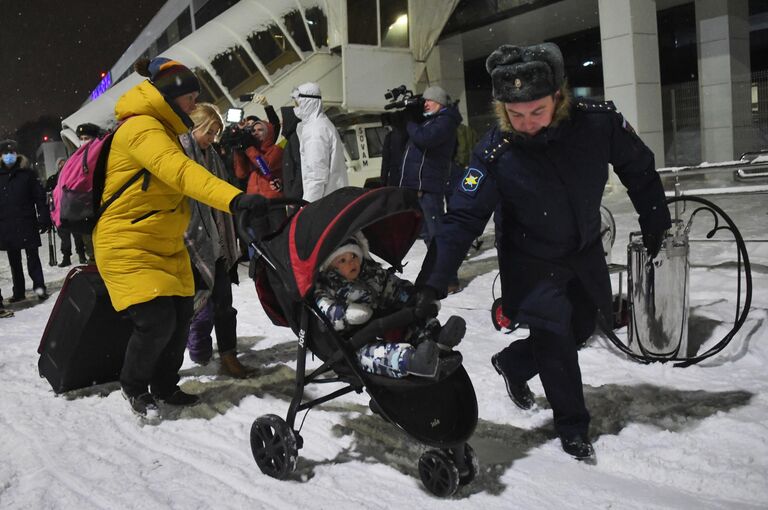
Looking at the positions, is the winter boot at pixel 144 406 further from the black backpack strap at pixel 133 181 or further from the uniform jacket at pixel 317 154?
the uniform jacket at pixel 317 154

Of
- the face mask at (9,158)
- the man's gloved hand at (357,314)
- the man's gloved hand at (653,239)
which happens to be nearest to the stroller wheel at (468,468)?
the man's gloved hand at (357,314)

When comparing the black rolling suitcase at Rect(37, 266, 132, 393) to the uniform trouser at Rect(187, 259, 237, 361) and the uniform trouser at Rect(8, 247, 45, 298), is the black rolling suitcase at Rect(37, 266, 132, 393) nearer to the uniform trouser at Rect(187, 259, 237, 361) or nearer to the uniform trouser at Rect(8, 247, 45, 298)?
the uniform trouser at Rect(187, 259, 237, 361)

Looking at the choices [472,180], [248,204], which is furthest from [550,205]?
[248,204]

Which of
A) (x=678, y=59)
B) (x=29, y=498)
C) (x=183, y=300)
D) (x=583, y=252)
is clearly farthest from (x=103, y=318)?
(x=678, y=59)

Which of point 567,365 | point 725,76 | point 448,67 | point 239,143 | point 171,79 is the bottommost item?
point 567,365

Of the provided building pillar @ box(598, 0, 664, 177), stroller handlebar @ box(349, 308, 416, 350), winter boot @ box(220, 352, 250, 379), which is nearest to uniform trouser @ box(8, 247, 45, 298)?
winter boot @ box(220, 352, 250, 379)

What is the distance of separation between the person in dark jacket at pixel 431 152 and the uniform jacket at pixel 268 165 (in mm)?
1318

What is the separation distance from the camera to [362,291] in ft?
10.3

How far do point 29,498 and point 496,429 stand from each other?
2.31 metres

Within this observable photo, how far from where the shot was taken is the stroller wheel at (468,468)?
298cm

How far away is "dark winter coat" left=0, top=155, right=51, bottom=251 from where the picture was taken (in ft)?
27.3

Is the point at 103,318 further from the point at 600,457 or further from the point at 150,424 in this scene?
the point at 600,457

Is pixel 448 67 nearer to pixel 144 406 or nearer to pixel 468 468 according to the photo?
pixel 144 406

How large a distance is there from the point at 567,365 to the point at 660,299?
146cm
